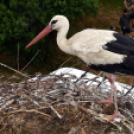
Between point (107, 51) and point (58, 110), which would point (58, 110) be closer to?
point (58, 110)

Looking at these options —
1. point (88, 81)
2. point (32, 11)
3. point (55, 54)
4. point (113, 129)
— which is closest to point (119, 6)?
point (55, 54)

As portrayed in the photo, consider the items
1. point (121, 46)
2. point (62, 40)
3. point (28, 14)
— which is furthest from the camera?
point (28, 14)

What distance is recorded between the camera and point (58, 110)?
2.19 meters

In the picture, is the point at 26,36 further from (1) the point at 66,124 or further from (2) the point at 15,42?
(1) the point at 66,124

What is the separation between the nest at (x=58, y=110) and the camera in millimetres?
2043

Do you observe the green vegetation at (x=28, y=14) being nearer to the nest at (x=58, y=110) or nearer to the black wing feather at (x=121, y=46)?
the nest at (x=58, y=110)

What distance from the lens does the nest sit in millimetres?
2043

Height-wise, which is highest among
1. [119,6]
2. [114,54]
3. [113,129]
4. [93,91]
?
[119,6]

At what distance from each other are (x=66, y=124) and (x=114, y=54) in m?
0.86

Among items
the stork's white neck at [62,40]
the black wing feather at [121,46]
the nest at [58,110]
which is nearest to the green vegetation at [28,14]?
the stork's white neck at [62,40]

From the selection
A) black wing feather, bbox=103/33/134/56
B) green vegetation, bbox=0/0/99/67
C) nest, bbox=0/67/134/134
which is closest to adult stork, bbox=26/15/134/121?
black wing feather, bbox=103/33/134/56

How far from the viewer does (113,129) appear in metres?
2.06

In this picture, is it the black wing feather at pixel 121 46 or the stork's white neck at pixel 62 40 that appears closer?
the black wing feather at pixel 121 46

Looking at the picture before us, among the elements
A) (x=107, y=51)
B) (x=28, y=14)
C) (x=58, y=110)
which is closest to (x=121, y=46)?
(x=107, y=51)
